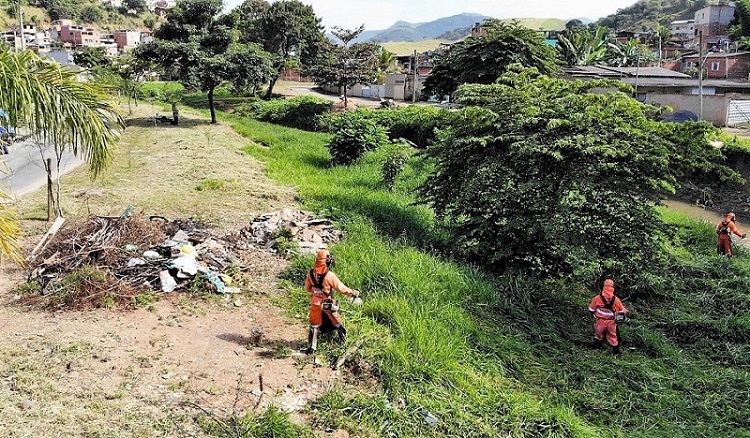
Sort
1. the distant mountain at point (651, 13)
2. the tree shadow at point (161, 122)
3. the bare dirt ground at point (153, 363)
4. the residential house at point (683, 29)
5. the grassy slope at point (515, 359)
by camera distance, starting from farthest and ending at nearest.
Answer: the distant mountain at point (651, 13) < the residential house at point (683, 29) < the tree shadow at point (161, 122) < the grassy slope at point (515, 359) < the bare dirt ground at point (153, 363)

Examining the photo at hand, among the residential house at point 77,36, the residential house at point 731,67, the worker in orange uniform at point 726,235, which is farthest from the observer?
the residential house at point 77,36

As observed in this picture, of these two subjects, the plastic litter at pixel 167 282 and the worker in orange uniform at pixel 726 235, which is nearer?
the plastic litter at pixel 167 282

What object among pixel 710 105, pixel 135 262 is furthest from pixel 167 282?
pixel 710 105

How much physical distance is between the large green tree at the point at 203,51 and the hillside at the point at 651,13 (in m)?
115

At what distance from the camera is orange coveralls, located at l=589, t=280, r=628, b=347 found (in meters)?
7.73

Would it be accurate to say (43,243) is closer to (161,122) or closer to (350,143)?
(350,143)

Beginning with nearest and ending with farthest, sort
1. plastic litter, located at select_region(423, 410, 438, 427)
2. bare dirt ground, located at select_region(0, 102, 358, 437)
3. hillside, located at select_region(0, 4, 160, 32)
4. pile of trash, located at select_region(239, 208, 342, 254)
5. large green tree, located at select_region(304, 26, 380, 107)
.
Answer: bare dirt ground, located at select_region(0, 102, 358, 437), plastic litter, located at select_region(423, 410, 438, 427), pile of trash, located at select_region(239, 208, 342, 254), large green tree, located at select_region(304, 26, 380, 107), hillside, located at select_region(0, 4, 160, 32)

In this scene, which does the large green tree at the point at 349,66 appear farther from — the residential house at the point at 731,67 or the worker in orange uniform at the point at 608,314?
the residential house at the point at 731,67

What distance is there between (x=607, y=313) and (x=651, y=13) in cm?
15501

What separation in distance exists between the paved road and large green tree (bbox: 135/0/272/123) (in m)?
6.27

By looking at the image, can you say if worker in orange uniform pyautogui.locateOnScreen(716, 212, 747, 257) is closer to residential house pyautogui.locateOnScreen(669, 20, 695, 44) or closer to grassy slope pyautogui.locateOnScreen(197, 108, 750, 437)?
grassy slope pyautogui.locateOnScreen(197, 108, 750, 437)

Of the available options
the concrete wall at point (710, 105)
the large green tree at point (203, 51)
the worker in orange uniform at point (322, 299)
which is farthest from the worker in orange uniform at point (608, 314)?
the concrete wall at point (710, 105)

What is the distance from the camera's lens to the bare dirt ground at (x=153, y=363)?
17.8ft

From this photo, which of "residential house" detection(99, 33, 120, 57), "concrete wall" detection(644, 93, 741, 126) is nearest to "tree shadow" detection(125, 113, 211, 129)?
"concrete wall" detection(644, 93, 741, 126)
